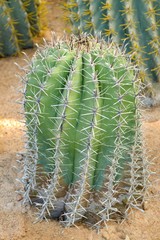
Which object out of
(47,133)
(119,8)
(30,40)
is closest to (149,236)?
(47,133)

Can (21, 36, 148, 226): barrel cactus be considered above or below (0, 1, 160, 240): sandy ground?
above

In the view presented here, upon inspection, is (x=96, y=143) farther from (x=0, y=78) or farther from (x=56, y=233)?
(x=0, y=78)

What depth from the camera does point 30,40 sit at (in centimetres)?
475

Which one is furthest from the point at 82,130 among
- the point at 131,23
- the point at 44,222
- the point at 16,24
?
the point at 16,24

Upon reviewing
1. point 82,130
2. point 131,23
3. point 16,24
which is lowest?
point 16,24

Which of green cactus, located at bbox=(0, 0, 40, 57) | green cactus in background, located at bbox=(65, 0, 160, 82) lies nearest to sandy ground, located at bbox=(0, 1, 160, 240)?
green cactus in background, located at bbox=(65, 0, 160, 82)

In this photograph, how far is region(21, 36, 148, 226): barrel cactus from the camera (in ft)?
7.42

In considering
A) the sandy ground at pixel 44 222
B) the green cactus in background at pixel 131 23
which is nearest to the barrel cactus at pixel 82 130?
the sandy ground at pixel 44 222

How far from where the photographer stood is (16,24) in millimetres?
4594

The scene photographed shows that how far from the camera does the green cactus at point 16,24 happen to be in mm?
4441

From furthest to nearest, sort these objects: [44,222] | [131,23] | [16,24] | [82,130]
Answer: [16,24] < [131,23] < [44,222] < [82,130]

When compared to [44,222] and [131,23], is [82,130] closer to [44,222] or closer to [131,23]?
[44,222]

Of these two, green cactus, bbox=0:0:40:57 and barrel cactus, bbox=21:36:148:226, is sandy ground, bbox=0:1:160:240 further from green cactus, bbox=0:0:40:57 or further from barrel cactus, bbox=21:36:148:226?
green cactus, bbox=0:0:40:57

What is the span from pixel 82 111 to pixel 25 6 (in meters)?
2.64
